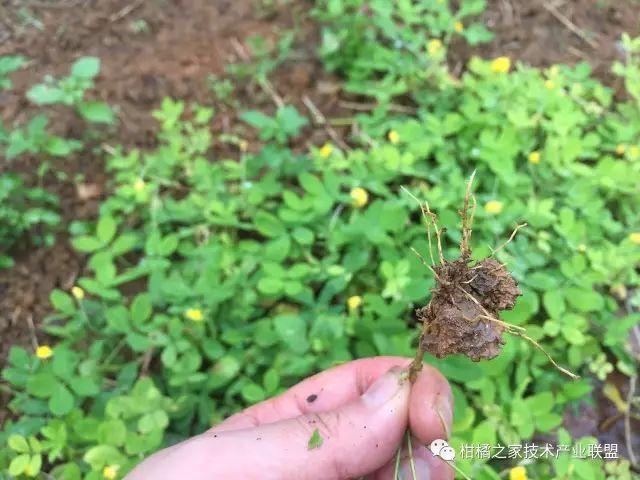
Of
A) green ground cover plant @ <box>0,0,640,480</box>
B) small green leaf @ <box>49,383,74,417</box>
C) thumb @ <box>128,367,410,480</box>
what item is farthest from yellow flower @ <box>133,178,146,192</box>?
thumb @ <box>128,367,410,480</box>

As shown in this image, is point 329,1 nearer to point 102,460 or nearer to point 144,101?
point 144,101

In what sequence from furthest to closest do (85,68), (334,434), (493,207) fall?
(85,68), (493,207), (334,434)

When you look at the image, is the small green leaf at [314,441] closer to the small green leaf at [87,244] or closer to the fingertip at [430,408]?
the fingertip at [430,408]

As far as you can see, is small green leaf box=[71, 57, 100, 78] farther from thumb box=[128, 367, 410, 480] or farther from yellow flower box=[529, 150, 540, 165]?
yellow flower box=[529, 150, 540, 165]

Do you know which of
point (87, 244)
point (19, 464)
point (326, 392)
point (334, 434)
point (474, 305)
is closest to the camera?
point (474, 305)

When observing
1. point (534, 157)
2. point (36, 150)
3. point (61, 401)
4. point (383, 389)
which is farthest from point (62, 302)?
point (534, 157)

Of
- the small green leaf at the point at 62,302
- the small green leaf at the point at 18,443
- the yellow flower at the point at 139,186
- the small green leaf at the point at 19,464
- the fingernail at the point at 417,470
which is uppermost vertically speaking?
the yellow flower at the point at 139,186

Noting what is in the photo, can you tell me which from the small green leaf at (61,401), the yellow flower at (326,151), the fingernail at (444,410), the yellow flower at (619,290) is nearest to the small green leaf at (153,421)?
the small green leaf at (61,401)

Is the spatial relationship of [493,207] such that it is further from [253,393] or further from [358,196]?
[253,393]
